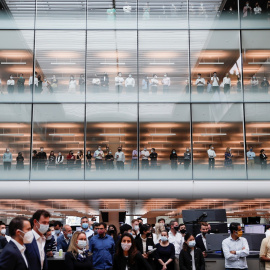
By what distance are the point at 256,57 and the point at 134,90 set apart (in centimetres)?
701

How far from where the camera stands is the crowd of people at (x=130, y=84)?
25641 millimetres

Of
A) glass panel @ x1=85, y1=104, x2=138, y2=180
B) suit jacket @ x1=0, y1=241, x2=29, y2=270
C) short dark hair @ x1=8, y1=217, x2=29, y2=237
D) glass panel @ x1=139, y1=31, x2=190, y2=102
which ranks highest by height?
glass panel @ x1=139, y1=31, x2=190, y2=102

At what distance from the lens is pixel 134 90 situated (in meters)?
25.9

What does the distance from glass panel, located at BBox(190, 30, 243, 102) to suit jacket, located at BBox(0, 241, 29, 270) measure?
20.9 metres

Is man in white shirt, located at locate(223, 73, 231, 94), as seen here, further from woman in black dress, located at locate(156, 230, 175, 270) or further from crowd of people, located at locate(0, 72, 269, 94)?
woman in black dress, located at locate(156, 230, 175, 270)

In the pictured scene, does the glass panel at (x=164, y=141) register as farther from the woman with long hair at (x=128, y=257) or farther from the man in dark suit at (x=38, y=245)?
→ the man in dark suit at (x=38, y=245)

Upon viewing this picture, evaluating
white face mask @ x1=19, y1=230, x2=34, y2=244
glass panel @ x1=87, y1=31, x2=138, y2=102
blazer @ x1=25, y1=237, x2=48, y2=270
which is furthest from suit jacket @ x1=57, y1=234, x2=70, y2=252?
glass panel @ x1=87, y1=31, x2=138, y2=102

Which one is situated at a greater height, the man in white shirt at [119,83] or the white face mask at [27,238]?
the man in white shirt at [119,83]

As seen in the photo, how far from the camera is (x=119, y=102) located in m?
25.6

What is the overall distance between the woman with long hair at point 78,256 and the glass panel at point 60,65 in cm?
1712

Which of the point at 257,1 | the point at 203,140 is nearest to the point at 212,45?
the point at 257,1

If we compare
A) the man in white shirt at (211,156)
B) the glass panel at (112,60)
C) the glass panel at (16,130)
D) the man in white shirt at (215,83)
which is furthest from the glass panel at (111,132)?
the man in white shirt at (215,83)

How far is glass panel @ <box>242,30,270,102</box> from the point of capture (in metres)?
25.9

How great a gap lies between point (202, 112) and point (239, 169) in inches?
144
